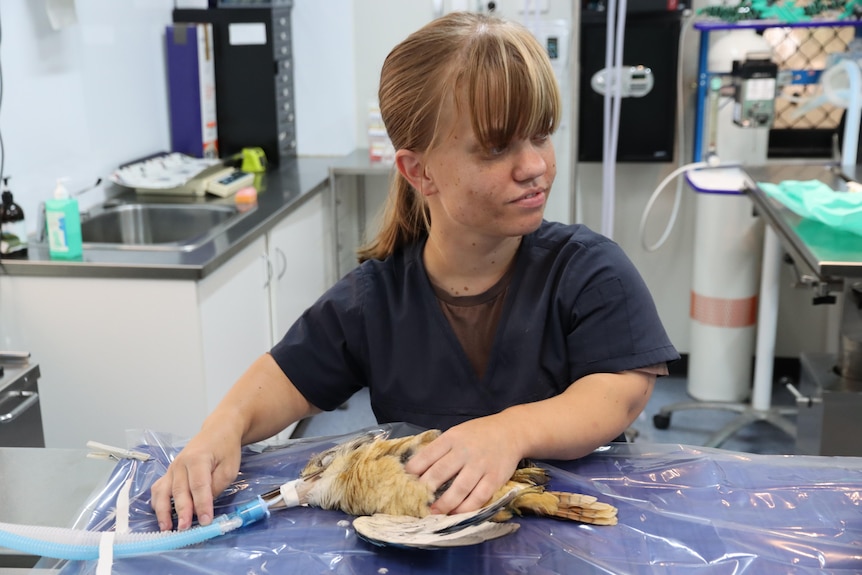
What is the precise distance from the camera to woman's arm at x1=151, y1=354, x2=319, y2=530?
0.91 metres

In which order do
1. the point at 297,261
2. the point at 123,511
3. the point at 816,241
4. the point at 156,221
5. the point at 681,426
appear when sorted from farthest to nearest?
the point at 681,426 → the point at 297,261 → the point at 156,221 → the point at 816,241 → the point at 123,511

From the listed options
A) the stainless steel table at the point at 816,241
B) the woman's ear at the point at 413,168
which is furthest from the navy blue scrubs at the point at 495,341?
the stainless steel table at the point at 816,241

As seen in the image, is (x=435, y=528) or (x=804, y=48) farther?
(x=804, y=48)

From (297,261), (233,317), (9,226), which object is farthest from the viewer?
(297,261)

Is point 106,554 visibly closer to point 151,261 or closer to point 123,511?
point 123,511

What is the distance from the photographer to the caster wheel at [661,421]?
3070mm

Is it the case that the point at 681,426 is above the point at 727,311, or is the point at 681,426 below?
below

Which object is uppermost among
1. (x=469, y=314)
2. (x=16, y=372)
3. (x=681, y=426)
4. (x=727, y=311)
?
(x=469, y=314)

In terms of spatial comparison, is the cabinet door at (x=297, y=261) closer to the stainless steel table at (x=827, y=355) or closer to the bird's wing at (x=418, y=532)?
the stainless steel table at (x=827, y=355)

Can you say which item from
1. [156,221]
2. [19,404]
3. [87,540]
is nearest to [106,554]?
[87,540]

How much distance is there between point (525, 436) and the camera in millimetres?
947

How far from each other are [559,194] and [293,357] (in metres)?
2.23

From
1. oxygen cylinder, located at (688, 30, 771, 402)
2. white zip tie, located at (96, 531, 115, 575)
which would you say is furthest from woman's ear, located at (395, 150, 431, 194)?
oxygen cylinder, located at (688, 30, 771, 402)

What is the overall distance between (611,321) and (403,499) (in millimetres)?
384
